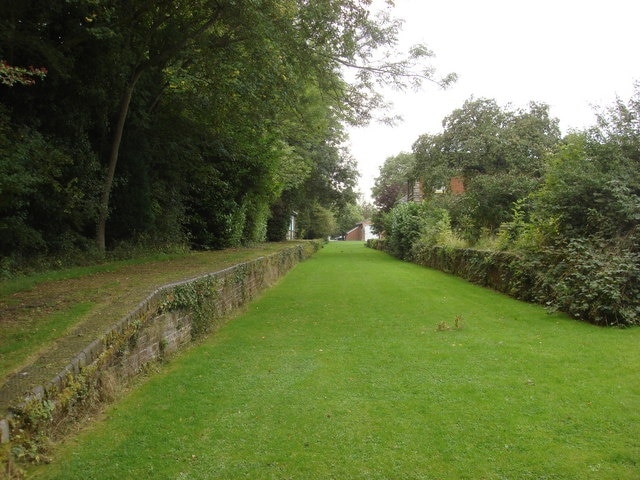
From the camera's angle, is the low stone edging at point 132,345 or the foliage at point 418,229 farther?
the foliage at point 418,229

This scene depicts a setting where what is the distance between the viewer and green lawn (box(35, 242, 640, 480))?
3500 millimetres

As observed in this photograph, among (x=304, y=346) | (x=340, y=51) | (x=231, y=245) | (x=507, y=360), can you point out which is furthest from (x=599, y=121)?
(x=231, y=245)

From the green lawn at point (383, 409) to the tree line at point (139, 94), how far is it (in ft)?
15.3

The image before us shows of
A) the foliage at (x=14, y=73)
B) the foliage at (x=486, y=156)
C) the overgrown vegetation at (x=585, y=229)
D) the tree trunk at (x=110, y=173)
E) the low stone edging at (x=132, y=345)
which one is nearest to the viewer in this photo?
the low stone edging at (x=132, y=345)

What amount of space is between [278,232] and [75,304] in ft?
88.2

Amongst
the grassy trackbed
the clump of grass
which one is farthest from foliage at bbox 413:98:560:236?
the grassy trackbed

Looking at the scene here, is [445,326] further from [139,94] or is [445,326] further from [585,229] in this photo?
[139,94]

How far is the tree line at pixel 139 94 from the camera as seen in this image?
9055 millimetres

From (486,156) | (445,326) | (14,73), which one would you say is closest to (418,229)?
(486,156)

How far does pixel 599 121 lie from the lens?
10.5 meters

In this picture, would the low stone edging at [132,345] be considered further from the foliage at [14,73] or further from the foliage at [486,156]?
the foliage at [486,156]

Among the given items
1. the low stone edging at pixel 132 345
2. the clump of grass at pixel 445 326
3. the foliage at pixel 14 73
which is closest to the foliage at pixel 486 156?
the clump of grass at pixel 445 326

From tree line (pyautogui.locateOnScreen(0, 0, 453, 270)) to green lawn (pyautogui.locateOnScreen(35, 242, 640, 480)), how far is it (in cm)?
468

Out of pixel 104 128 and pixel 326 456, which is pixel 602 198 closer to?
pixel 326 456
